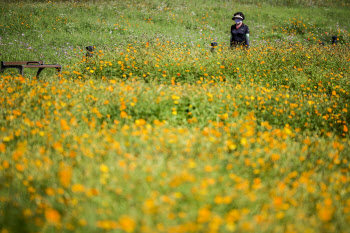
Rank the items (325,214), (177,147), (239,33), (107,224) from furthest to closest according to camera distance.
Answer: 1. (239,33)
2. (177,147)
3. (325,214)
4. (107,224)

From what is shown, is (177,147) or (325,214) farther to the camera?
(177,147)

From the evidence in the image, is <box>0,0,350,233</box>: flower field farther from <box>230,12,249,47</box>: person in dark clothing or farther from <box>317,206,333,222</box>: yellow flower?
<box>230,12,249,47</box>: person in dark clothing

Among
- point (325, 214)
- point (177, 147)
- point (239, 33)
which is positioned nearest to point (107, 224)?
point (177, 147)

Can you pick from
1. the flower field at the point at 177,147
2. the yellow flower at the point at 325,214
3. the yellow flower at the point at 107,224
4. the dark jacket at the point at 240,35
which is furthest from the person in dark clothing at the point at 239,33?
the yellow flower at the point at 107,224

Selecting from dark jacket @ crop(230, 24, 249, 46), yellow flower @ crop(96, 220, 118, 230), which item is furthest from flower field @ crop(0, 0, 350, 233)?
dark jacket @ crop(230, 24, 249, 46)

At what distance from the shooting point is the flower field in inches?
84.2

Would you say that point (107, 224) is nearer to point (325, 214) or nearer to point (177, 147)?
point (177, 147)

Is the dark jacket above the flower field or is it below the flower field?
above

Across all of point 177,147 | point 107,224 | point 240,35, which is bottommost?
point 177,147

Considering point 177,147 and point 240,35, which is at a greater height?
point 240,35

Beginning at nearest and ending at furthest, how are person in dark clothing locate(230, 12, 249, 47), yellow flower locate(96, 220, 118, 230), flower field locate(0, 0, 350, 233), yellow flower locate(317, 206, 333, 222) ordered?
yellow flower locate(96, 220, 118, 230), yellow flower locate(317, 206, 333, 222), flower field locate(0, 0, 350, 233), person in dark clothing locate(230, 12, 249, 47)

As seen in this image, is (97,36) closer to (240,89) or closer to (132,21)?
(132,21)

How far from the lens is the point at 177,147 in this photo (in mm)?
3127

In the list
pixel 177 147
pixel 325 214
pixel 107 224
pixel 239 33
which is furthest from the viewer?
pixel 239 33
